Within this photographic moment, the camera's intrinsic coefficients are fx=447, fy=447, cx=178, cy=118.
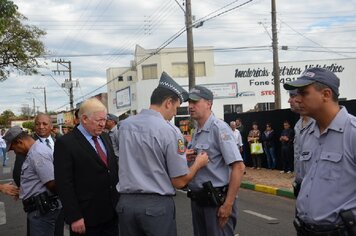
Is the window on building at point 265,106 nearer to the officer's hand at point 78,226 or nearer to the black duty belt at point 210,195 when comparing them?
the black duty belt at point 210,195

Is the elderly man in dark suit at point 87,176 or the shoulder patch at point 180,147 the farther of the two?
A: the elderly man in dark suit at point 87,176

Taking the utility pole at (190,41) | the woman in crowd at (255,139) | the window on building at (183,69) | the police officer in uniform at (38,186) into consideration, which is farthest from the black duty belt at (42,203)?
the window on building at (183,69)

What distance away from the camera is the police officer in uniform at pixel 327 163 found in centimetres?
244

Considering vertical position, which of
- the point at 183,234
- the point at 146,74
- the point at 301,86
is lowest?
the point at 183,234

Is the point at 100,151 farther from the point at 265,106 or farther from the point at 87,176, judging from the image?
the point at 265,106

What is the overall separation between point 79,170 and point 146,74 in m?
38.7

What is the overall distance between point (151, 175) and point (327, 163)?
1148 millimetres

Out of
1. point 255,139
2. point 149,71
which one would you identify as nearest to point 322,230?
point 255,139

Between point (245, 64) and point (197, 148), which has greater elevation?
point (245, 64)

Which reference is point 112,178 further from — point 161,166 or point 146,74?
point 146,74

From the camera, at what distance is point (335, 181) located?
2.45 m

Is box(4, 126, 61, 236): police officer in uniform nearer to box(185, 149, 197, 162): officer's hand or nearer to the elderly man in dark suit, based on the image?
the elderly man in dark suit

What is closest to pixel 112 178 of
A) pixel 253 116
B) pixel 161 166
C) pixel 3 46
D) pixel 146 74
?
pixel 161 166

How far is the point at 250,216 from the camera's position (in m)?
7.83
